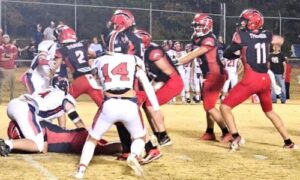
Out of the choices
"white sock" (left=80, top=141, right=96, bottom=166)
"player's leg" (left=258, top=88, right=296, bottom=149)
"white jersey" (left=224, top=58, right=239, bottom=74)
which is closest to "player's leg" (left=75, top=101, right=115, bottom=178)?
"white sock" (left=80, top=141, right=96, bottom=166)

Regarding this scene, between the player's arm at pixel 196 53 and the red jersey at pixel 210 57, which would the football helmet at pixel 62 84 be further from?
the red jersey at pixel 210 57

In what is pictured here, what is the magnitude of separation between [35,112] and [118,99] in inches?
71.9

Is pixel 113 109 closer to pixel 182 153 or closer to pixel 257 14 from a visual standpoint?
pixel 182 153

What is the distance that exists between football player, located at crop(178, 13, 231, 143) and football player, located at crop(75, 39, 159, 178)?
10.3 feet

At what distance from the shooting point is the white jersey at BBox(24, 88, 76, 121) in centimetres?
961

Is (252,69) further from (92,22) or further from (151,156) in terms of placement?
(92,22)

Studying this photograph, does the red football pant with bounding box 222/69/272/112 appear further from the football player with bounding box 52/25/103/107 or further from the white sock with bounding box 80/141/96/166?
the white sock with bounding box 80/141/96/166

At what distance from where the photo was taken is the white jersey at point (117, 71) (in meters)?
8.13

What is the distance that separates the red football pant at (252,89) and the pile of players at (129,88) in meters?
0.02

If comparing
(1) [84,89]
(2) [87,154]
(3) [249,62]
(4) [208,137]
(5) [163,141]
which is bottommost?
(4) [208,137]

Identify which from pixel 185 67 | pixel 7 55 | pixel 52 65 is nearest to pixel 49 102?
pixel 52 65

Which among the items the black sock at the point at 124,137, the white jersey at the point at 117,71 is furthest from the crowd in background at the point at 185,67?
the white jersey at the point at 117,71

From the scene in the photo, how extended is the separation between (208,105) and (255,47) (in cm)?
149

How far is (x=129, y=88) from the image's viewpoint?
8148mm
